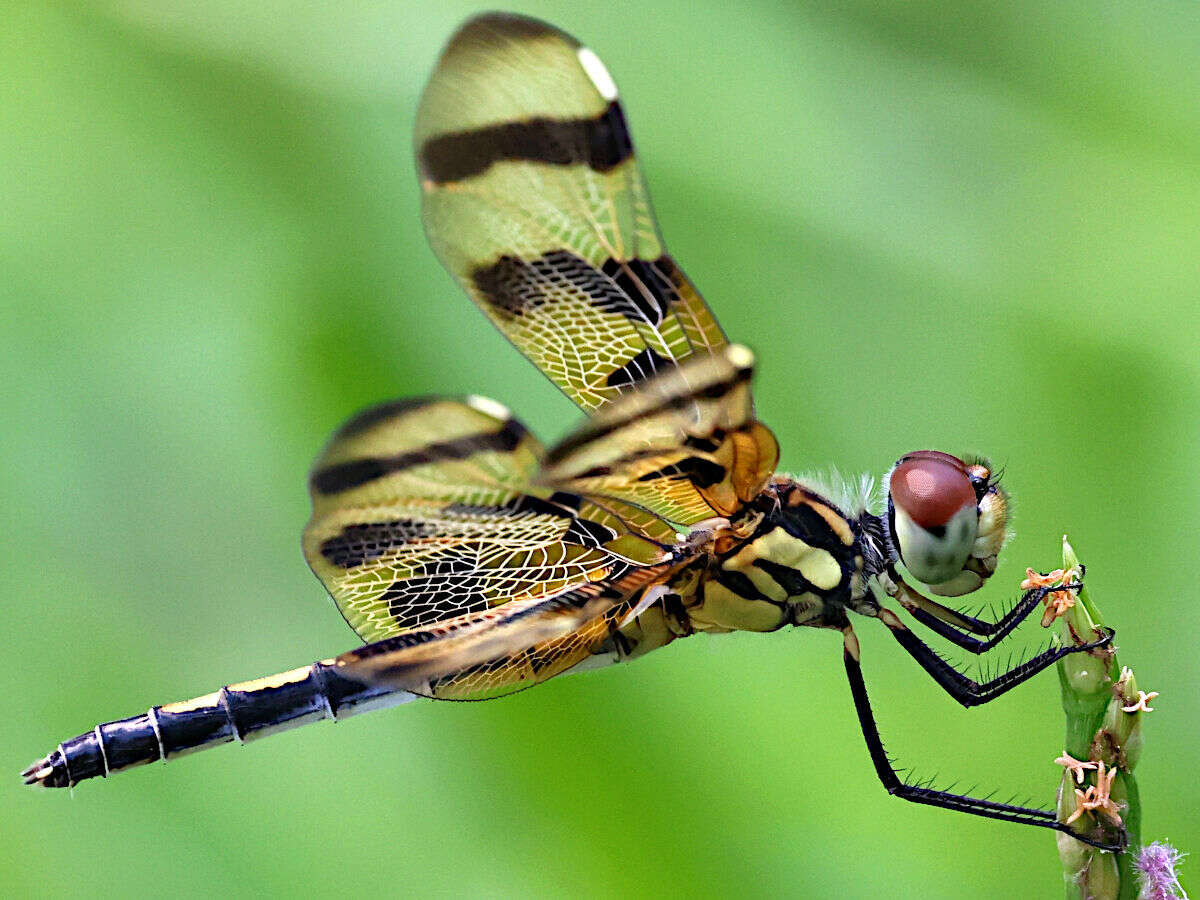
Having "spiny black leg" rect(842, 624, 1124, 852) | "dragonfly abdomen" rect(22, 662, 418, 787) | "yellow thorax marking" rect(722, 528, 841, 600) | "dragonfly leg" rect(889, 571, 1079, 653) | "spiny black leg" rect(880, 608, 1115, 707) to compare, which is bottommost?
"spiny black leg" rect(842, 624, 1124, 852)

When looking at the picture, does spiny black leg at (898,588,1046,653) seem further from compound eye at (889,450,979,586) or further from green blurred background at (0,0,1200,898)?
green blurred background at (0,0,1200,898)

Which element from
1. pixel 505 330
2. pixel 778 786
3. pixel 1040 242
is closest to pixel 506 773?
pixel 778 786

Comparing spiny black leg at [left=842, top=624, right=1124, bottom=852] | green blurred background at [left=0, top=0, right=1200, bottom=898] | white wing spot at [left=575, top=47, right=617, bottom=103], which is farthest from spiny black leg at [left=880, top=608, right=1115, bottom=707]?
white wing spot at [left=575, top=47, right=617, bottom=103]

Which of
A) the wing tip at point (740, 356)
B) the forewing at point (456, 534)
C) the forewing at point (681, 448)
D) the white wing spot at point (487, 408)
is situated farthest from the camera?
the forewing at point (456, 534)

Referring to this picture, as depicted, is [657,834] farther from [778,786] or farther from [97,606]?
[97,606]

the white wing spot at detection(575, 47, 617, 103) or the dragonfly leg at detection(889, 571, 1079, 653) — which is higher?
the white wing spot at detection(575, 47, 617, 103)

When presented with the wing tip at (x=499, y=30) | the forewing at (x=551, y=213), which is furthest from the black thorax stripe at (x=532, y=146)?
the wing tip at (x=499, y=30)

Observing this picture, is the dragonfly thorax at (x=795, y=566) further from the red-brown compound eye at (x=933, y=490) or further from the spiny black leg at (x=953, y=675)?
the red-brown compound eye at (x=933, y=490)
